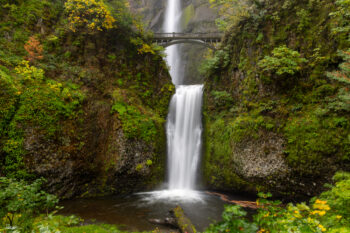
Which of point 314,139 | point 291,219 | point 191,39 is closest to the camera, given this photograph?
point 291,219

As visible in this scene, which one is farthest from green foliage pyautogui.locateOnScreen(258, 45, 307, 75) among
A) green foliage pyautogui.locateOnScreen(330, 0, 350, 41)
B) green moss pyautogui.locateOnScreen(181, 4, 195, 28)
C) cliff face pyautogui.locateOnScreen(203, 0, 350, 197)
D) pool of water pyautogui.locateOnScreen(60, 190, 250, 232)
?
green moss pyautogui.locateOnScreen(181, 4, 195, 28)

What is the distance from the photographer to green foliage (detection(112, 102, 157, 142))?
9.80m

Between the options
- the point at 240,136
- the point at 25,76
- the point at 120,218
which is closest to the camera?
the point at 120,218

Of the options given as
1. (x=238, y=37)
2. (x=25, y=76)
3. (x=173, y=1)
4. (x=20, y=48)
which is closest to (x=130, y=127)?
(x=25, y=76)

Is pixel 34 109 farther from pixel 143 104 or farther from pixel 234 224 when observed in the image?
pixel 234 224

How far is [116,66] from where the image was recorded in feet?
39.4

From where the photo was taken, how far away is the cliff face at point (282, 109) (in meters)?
6.42

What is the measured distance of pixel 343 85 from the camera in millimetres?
6328

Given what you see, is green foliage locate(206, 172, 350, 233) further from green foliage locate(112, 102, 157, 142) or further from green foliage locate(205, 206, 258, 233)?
green foliage locate(112, 102, 157, 142)

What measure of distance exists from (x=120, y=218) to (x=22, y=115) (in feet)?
18.8

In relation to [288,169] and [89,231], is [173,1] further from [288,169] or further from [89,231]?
[89,231]

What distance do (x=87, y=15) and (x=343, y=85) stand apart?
1357 centimetres

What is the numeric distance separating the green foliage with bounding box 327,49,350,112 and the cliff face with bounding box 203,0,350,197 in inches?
4.7

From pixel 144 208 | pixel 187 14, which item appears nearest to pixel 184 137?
pixel 144 208
